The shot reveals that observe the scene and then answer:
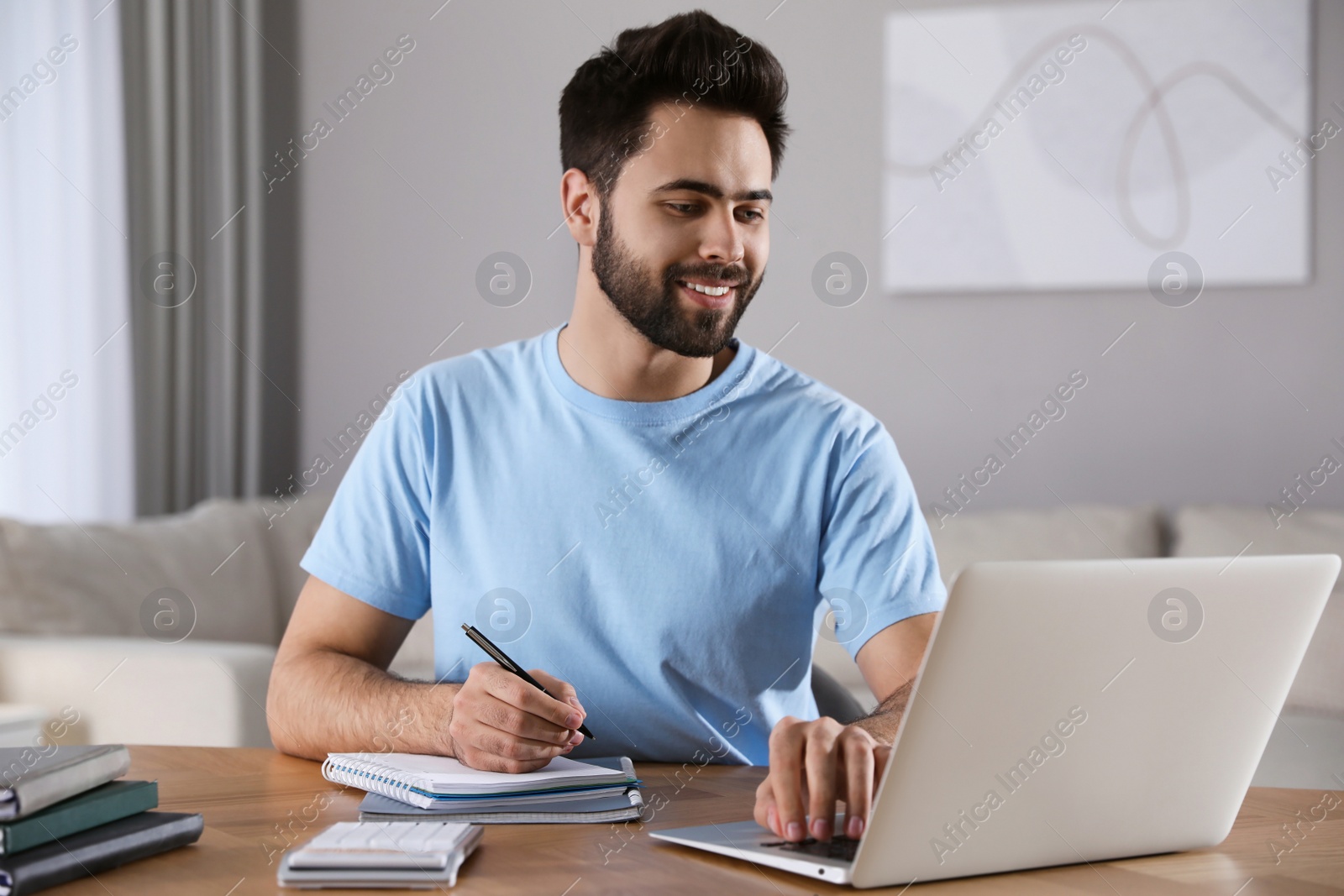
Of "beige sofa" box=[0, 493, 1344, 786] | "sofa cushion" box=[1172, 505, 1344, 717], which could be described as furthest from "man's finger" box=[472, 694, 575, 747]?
"sofa cushion" box=[1172, 505, 1344, 717]

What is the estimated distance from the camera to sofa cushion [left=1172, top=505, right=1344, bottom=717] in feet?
7.55

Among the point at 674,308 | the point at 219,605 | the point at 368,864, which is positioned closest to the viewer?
the point at 368,864

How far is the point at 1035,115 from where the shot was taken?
10.1 feet

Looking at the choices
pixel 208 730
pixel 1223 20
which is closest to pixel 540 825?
pixel 208 730

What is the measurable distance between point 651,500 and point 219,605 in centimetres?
167

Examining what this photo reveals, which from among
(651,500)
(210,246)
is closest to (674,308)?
(651,500)

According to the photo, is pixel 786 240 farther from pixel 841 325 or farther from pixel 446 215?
pixel 446 215

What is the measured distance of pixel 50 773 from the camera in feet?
2.53

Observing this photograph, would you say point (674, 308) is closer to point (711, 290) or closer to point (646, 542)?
point (711, 290)

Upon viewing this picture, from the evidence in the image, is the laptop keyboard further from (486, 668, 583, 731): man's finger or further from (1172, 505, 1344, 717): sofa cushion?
(1172, 505, 1344, 717): sofa cushion

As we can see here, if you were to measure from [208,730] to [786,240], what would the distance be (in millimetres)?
1924

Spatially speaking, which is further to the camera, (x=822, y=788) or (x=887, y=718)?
(x=887, y=718)

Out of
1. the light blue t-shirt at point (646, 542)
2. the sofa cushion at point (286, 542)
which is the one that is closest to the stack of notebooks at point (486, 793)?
the light blue t-shirt at point (646, 542)

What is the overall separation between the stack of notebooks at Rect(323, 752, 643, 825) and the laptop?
116 mm
